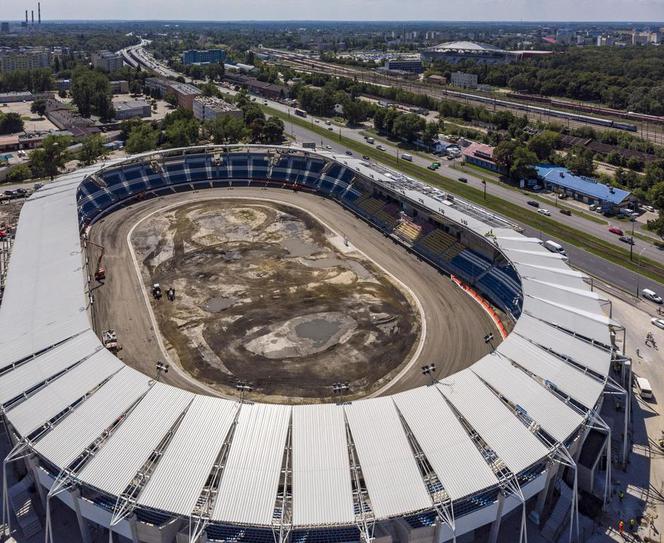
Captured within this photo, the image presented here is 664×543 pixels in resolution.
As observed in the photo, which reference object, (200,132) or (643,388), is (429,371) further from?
(200,132)

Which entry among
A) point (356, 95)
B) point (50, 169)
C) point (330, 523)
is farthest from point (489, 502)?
point (356, 95)

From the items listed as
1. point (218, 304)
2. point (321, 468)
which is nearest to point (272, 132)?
point (218, 304)

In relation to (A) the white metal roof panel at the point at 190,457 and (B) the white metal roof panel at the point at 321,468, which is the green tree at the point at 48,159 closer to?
(A) the white metal roof panel at the point at 190,457

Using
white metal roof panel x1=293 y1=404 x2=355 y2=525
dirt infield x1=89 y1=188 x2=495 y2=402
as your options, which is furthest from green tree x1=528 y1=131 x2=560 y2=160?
white metal roof panel x1=293 y1=404 x2=355 y2=525

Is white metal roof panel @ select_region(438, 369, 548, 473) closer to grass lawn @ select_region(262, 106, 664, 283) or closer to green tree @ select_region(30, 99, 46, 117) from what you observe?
grass lawn @ select_region(262, 106, 664, 283)

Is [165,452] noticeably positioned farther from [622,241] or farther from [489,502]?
[622,241]

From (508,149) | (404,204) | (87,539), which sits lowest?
(87,539)
